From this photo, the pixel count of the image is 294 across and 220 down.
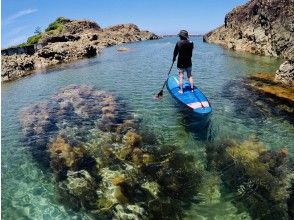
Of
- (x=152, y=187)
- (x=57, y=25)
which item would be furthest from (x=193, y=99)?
(x=57, y=25)

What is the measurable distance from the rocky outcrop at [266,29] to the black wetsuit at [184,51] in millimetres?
21821

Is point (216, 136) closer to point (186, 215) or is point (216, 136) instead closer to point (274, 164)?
point (274, 164)

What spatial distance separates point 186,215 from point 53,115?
11703 millimetres

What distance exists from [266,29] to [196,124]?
44613mm

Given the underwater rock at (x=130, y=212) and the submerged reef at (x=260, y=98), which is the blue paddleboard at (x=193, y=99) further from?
the underwater rock at (x=130, y=212)

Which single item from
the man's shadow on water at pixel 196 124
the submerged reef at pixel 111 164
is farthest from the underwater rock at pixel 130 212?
the man's shadow on water at pixel 196 124

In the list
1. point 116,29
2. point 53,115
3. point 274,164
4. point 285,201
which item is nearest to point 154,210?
point 285,201

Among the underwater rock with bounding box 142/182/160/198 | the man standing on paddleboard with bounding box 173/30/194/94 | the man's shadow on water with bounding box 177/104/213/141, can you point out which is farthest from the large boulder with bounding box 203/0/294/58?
the underwater rock with bounding box 142/182/160/198

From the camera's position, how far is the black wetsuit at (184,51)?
16281 millimetres

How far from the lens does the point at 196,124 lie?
50.6ft

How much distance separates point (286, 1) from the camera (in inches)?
1898

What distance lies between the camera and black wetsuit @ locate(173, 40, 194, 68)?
16281 millimetres

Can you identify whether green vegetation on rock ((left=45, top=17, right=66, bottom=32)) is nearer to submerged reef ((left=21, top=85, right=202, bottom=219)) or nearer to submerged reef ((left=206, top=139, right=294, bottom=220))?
submerged reef ((left=21, top=85, right=202, bottom=219))

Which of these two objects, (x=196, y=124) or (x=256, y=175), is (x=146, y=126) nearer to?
(x=196, y=124)
